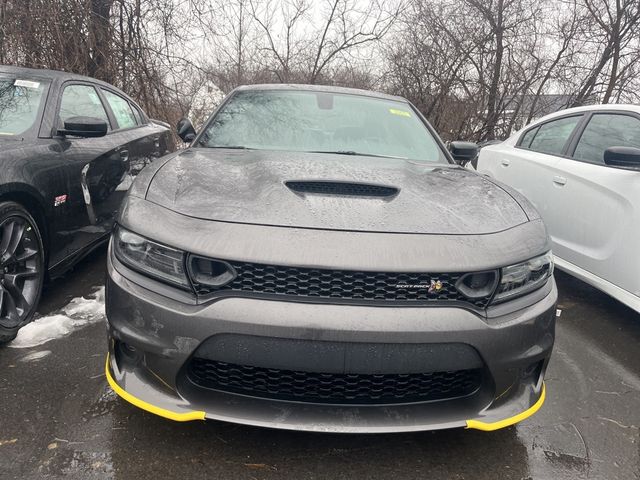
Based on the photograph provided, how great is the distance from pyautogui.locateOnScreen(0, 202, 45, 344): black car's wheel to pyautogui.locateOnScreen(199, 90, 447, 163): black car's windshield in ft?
3.57

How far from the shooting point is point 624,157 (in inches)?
119

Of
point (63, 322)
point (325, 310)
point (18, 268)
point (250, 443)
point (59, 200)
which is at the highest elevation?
point (325, 310)

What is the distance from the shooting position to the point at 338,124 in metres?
2.93

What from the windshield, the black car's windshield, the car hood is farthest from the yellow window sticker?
the windshield

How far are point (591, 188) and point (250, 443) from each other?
3.12 meters

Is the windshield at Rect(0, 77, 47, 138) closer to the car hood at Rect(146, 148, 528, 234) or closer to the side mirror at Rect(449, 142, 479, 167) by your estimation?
the car hood at Rect(146, 148, 528, 234)

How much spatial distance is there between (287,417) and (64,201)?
2.27 m

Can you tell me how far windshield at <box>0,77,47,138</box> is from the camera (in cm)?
284

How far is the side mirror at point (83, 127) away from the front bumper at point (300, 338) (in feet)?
5.50

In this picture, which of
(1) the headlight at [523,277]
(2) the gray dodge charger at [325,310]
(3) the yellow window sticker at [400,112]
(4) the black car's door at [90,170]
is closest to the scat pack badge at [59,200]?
(4) the black car's door at [90,170]

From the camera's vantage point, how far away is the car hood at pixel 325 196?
5.44 feet

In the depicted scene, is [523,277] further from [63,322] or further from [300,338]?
[63,322]

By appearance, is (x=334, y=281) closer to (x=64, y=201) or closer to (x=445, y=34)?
(x=64, y=201)

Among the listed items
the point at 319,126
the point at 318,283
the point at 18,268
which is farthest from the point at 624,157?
the point at 18,268
